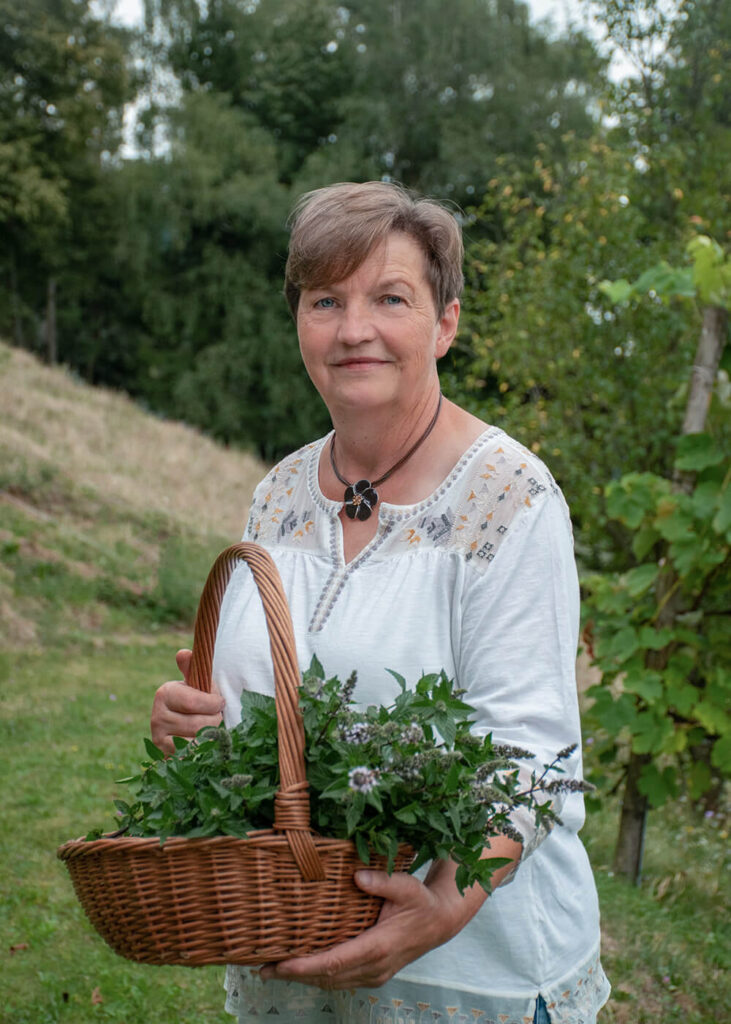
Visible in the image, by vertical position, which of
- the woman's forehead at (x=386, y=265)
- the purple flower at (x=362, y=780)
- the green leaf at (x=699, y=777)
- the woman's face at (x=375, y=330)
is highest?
the woman's forehead at (x=386, y=265)

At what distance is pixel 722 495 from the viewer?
12.2ft

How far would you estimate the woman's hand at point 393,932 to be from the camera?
1.32 metres

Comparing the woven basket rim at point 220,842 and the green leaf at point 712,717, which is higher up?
the woven basket rim at point 220,842

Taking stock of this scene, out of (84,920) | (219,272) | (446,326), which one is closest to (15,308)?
(219,272)

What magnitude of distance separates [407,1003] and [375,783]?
0.56 meters

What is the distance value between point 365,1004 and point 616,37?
944 centimetres

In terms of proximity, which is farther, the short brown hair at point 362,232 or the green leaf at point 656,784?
the green leaf at point 656,784

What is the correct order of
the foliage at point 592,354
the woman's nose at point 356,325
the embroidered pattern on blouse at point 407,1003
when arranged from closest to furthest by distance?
the embroidered pattern on blouse at point 407,1003, the woman's nose at point 356,325, the foliage at point 592,354

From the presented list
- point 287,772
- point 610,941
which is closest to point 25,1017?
point 610,941

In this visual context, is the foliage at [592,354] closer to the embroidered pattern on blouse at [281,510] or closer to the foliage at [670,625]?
the foliage at [670,625]

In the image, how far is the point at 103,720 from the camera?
6.42m

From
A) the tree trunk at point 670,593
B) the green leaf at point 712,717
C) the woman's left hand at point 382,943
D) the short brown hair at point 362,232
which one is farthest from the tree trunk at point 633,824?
the woman's left hand at point 382,943

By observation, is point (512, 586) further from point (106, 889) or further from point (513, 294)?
point (513, 294)

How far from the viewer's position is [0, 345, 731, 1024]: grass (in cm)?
343
